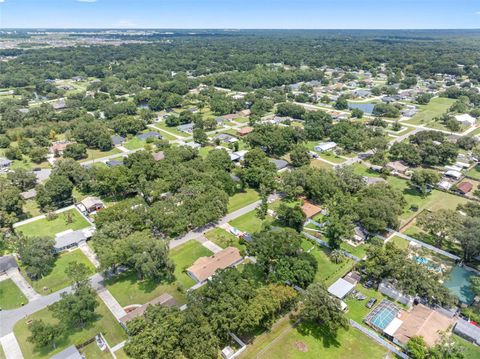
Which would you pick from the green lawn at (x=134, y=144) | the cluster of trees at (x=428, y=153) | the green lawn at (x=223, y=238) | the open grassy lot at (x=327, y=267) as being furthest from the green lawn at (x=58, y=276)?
the cluster of trees at (x=428, y=153)

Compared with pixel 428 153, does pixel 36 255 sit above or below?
below

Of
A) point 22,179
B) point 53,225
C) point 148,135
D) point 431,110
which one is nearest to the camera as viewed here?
point 53,225

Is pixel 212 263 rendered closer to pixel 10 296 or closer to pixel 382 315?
pixel 382 315

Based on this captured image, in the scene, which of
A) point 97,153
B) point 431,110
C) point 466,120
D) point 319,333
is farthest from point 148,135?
point 431,110

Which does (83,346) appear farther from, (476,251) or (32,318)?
(476,251)

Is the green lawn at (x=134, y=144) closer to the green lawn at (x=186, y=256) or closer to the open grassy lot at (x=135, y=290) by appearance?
the green lawn at (x=186, y=256)
